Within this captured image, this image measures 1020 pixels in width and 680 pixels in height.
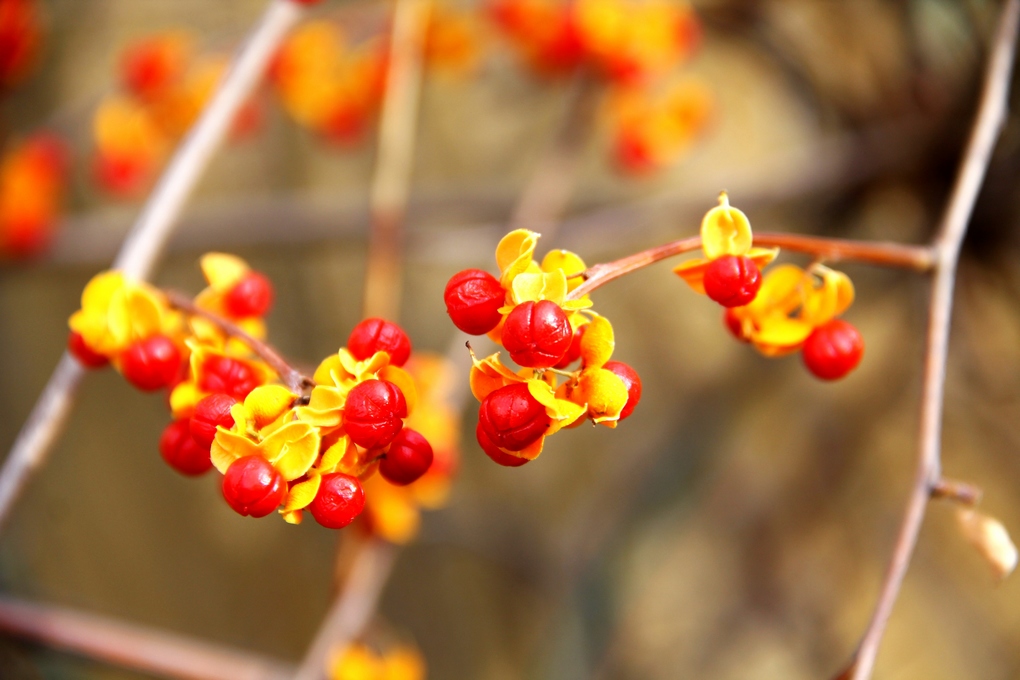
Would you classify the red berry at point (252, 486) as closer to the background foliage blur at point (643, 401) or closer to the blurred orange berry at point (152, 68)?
the background foliage blur at point (643, 401)

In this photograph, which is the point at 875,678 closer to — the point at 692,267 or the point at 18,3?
the point at 692,267

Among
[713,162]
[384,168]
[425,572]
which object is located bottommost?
[425,572]

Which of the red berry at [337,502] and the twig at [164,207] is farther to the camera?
the twig at [164,207]

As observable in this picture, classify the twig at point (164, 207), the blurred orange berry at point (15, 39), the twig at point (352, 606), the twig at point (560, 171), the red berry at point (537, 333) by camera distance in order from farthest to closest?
the blurred orange berry at point (15, 39)
the twig at point (560, 171)
the twig at point (352, 606)
the twig at point (164, 207)
the red berry at point (537, 333)

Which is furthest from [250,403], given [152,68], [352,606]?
[152,68]

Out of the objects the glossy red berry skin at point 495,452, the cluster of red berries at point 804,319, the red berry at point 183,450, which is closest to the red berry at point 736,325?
the cluster of red berries at point 804,319

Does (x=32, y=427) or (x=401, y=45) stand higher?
(x=401, y=45)

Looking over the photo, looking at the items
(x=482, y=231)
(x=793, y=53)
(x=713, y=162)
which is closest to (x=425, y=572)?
(x=482, y=231)

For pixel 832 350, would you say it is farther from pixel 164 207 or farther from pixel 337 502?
pixel 164 207
